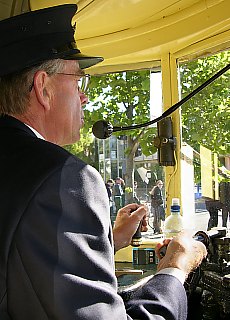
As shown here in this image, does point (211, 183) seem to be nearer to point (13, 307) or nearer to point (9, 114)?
point (9, 114)

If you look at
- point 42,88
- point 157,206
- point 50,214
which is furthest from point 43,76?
point 157,206

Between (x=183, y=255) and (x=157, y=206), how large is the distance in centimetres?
143

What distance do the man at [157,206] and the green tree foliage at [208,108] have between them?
31cm

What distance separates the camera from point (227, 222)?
2227 mm

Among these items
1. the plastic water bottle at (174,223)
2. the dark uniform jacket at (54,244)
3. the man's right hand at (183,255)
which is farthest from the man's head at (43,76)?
the plastic water bottle at (174,223)

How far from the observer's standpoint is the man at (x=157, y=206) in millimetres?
2572

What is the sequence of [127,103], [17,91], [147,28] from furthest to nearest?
[127,103] < [147,28] < [17,91]

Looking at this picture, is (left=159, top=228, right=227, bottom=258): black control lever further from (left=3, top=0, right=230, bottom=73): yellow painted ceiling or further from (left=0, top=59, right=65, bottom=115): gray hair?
(left=3, top=0, right=230, bottom=73): yellow painted ceiling

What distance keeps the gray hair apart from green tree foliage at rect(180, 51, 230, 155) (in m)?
1.38

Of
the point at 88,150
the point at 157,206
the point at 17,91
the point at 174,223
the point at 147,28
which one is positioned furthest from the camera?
the point at 88,150

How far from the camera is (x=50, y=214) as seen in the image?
2.99 feet

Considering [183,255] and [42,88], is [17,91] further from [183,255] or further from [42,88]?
[183,255]

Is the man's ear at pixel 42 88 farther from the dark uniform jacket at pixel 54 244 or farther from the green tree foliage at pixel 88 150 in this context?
the green tree foliage at pixel 88 150

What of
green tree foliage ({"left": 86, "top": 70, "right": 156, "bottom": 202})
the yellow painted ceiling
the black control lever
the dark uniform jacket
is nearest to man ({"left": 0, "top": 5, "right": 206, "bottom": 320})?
the dark uniform jacket
